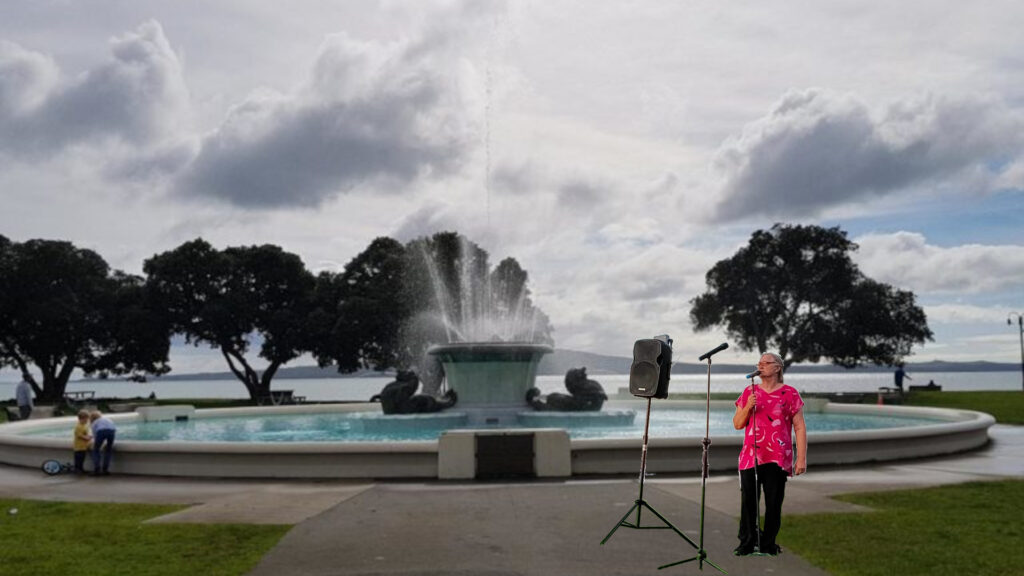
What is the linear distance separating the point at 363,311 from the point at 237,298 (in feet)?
31.5

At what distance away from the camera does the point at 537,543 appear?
34.3ft

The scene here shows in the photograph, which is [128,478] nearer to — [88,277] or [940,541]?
[940,541]

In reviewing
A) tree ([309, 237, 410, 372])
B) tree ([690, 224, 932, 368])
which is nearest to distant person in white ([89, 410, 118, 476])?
tree ([309, 237, 410, 372])

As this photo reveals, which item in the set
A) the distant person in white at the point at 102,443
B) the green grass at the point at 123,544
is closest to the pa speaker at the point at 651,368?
the green grass at the point at 123,544

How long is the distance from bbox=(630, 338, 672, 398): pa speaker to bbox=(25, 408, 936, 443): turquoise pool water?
17.2 metres

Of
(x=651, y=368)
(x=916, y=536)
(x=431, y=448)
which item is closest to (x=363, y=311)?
(x=431, y=448)

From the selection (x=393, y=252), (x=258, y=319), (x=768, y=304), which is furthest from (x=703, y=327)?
(x=258, y=319)

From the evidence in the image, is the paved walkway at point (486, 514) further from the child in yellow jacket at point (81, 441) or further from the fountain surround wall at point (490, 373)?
the fountain surround wall at point (490, 373)

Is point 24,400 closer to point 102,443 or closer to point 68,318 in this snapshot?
point 102,443

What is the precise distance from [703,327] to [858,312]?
38.4ft

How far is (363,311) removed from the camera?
193 ft

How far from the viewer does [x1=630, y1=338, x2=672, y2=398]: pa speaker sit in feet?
16.4

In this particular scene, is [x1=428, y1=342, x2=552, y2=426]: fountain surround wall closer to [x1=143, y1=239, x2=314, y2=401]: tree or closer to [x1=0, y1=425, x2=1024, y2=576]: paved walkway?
[x1=0, y1=425, x2=1024, y2=576]: paved walkway

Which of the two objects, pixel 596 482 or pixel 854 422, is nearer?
pixel 596 482
